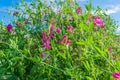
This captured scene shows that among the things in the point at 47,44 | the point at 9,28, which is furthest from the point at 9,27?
the point at 47,44

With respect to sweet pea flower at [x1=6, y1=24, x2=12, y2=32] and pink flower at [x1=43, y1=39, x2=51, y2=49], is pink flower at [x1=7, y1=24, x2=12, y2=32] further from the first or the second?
pink flower at [x1=43, y1=39, x2=51, y2=49]

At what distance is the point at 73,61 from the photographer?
2.89 m

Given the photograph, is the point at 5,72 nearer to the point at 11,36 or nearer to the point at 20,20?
the point at 11,36

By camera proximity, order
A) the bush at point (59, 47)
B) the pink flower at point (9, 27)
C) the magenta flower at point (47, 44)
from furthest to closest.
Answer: the pink flower at point (9, 27), the magenta flower at point (47, 44), the bush at point (59, 47)

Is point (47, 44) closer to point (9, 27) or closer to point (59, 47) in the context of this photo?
point (59, 47)

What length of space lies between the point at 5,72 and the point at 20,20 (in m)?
1.60

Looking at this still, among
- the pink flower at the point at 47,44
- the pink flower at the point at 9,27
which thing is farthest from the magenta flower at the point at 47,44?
the pink flower at the point at 9,27

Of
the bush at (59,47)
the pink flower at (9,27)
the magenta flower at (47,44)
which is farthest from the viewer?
the pink flower at (9,27)

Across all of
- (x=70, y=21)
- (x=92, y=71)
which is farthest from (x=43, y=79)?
(x=70, y=21)

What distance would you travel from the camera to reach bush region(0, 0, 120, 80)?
96.4 inches

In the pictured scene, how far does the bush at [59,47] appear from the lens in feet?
8.03

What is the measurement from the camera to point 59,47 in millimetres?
2949

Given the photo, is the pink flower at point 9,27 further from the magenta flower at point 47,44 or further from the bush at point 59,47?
the magenta flower at point 47,44

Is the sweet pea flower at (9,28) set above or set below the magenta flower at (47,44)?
above
